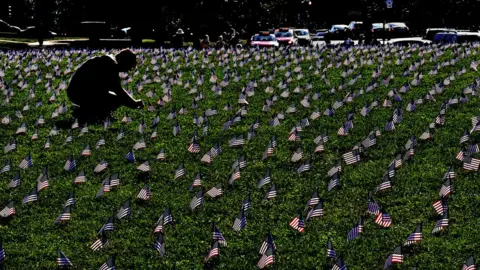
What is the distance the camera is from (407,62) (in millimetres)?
20281

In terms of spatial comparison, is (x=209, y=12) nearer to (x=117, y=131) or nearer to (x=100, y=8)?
(x=100, y=8)

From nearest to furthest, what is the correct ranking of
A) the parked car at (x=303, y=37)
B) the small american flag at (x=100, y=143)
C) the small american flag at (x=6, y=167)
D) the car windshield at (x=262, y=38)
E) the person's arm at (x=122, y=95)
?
the small american flag at (x=6, y=167)
the small american flag at (x=100, y=143)
the person's arm at (x=122, y=95)
the car windshield at (x=262, y=38)
the parked car at (x=303, y=37)

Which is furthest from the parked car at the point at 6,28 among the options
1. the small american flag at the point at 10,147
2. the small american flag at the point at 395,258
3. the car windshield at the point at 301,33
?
the small american flag at the point at 395,258

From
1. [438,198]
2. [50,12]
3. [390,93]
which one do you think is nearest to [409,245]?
[438,198]

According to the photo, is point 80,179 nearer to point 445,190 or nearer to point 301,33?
point 445,190

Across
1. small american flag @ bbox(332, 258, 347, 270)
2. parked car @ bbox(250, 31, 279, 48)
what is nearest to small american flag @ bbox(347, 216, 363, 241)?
small american flag @ bbox(332, 258, 347, 270)

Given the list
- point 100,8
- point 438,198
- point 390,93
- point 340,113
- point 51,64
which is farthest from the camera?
point 100,8

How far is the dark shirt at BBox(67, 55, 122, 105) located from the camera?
14.0m

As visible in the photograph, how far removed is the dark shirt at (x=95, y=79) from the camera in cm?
1400

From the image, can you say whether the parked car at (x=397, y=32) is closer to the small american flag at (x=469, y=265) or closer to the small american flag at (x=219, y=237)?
the small american flag at (x=219, y=237)

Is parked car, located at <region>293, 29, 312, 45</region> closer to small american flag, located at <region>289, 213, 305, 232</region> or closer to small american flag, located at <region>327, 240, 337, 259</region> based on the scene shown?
small american flag, located at <region>289, 213, 305, 232</region>

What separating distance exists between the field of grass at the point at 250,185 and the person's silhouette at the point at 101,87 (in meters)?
0.32

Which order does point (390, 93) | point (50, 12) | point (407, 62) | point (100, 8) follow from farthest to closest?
point (50, 12), point (100, 8), point (407, 62), point (390, 93)

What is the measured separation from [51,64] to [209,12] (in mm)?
29157
